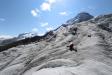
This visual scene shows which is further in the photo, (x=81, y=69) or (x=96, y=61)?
(x=96, y=61)

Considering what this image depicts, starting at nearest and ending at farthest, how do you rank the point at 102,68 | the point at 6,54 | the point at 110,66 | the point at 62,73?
the point at 62,73, the point at 102,68, the point at 110,66, the point at 6,54

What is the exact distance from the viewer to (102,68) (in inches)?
477

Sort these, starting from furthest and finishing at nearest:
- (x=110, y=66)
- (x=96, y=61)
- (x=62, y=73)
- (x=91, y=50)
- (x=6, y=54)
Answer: (x=6, y=54)
(x=91, y=50)
(x=96, y=61)
(x=110, y=66)
(x=62, y=73)

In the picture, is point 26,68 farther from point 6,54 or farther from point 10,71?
point 6,54

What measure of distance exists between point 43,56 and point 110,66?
23.9ft

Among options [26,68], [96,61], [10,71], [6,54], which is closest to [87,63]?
[96,61]

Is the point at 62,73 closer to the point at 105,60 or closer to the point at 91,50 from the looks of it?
the point at 105,60

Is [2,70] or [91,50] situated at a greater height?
[91,50]

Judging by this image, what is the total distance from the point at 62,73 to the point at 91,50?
6558 mm

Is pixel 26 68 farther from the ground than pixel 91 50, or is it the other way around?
pixel 91 50

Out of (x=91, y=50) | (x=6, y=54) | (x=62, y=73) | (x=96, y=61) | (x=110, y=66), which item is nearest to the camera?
(x=62, y=73)

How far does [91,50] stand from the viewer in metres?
16.8

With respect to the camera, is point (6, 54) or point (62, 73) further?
point (6, 54)

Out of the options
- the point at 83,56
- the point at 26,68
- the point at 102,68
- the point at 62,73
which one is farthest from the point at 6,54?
the point at 102,68
